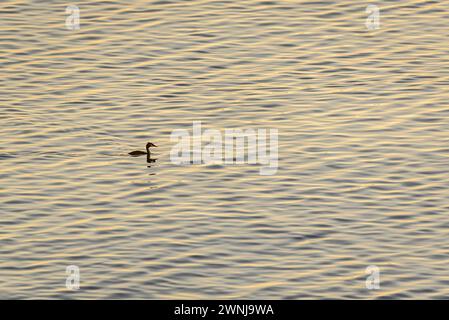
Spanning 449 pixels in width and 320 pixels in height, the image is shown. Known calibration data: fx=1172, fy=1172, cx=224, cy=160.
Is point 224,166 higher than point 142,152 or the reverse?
the reverse

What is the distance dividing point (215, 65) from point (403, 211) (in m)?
11.2

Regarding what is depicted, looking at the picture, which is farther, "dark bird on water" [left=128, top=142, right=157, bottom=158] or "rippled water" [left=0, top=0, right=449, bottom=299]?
"dark bird on water" [left=128, top=142, right=157, bottom=158]

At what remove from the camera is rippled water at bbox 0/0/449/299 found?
25312 millimetres

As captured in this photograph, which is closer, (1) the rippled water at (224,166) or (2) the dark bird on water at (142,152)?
(1) the rippled water at (224,166)

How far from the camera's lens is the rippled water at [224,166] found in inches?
997

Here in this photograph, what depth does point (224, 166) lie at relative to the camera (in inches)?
1230

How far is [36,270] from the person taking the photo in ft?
82.3

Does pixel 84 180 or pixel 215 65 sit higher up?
pixel 215 65
